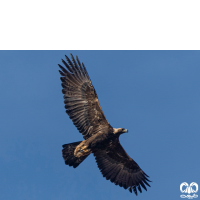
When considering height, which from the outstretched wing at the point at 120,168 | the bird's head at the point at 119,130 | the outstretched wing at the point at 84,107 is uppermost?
the outstretched wing at the point at 84,107

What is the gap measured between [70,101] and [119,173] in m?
4.16

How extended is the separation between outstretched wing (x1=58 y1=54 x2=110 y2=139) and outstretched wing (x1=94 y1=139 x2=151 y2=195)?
4.20 feet

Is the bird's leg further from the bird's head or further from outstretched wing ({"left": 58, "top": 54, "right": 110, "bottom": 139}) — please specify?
the bird's head

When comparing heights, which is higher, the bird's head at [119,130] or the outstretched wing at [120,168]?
the bird's head at [119,130]

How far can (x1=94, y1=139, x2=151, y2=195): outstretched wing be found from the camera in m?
15.2

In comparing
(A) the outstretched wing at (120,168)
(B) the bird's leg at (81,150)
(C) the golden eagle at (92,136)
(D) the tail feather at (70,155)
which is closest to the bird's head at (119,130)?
(C) the golden eagle at (92,136)

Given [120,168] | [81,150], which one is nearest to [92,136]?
[81,150]

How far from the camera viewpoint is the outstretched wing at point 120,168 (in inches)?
597

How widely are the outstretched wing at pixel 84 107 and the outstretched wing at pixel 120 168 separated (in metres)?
1.28

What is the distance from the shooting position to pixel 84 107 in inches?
579

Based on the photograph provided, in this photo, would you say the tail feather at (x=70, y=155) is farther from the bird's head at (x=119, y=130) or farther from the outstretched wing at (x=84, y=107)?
the bird's head at (x=119, y=130)

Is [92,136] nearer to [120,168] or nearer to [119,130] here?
[119,130]
